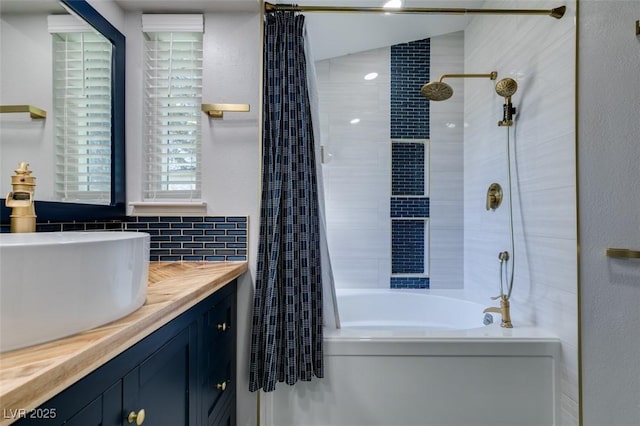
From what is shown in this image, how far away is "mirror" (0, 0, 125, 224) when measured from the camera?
92 centimetres

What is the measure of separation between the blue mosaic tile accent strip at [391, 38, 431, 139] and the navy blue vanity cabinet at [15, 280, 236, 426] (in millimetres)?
2129

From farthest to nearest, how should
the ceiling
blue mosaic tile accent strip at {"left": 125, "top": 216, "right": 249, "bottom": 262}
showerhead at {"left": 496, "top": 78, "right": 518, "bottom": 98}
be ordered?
the ceiling
showerhead at {"left": 496, "top": 78, "right": 518, "bottom": 98}
blue mosaic tile accent strip at {"left": 125, "top": 216, "right": 249, "bottom": 262}

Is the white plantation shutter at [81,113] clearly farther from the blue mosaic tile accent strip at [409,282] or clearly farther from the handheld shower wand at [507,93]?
the blue mosaic tile accent strip at [409,282]

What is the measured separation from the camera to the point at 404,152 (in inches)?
111

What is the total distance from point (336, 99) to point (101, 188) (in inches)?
79.1

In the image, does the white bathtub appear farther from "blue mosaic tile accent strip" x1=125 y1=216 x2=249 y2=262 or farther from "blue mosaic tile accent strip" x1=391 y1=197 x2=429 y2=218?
"blue mosaic tile accent strip" x1=125 y1=216 x2=249 y2=262

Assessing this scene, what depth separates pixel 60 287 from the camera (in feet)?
1.73

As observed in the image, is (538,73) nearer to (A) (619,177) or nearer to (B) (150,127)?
(A) (619,177)

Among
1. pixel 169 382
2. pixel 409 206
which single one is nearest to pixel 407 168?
pixel 409 206

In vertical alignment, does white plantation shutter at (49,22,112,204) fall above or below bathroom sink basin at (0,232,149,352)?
above

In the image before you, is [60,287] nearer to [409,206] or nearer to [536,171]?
[536,171]

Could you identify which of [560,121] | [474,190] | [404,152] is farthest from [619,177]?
[404,152]

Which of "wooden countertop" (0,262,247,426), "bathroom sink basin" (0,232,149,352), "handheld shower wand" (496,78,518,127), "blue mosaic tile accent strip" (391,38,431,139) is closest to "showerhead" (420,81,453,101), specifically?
"handheld shower wand" (496,78,518,127)

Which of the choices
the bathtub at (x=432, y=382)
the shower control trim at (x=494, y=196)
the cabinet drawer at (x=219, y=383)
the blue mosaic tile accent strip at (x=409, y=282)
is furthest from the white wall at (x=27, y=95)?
the blue mosaic tile accent strip at (x=409, y=282)
